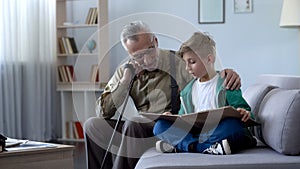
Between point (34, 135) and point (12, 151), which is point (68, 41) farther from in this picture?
point (12, 151)

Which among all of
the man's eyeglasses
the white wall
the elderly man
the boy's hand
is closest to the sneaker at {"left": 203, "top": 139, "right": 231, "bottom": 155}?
the boy's hand

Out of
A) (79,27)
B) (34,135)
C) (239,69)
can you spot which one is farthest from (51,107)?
(239,69)

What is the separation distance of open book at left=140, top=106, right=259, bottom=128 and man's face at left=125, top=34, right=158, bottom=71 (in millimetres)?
529

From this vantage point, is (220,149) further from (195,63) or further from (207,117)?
(195,63)

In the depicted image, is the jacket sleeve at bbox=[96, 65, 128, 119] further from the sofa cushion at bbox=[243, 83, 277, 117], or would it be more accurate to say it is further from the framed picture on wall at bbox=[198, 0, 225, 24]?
the framed picture on wall at bbox=[198, 0, 225, 24]

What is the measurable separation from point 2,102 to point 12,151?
2916 millimetres

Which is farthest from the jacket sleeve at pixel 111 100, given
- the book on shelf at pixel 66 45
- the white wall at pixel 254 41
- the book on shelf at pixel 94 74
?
the book on shelf at pixel 66 45

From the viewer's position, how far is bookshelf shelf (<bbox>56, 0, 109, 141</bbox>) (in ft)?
19.1

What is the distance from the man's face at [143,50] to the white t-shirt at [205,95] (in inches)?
14.1

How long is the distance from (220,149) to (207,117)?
14 centimetres

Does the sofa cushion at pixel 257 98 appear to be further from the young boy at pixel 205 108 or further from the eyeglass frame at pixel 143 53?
the eyeglass frame at pixel 143 53

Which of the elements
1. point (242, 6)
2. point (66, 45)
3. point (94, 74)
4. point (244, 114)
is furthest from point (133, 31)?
point (66, 45)

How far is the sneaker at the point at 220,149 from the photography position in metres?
2.34

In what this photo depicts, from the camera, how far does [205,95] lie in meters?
2.62
